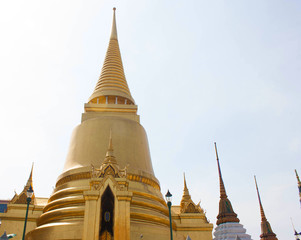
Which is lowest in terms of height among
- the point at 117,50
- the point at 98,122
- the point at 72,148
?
the point at 72,148

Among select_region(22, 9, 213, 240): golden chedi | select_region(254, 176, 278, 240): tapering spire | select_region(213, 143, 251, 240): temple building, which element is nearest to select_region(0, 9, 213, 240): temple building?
select_region(22, 9, 213, 240): golden chedi

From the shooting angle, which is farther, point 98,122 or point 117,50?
point 117,50

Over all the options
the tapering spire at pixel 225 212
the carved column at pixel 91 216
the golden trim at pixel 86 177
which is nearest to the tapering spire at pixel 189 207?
the golden trim at pixel 86 177

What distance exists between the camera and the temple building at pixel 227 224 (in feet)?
57.5

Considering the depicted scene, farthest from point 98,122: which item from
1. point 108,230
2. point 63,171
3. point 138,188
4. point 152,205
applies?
point 108,230

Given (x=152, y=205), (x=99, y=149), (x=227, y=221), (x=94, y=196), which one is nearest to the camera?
(x=94, y=196)

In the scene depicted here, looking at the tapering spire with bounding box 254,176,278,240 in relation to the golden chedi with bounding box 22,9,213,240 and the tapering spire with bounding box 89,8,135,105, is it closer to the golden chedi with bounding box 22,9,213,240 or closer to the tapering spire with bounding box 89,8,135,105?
the golden chedi with bounding box 22,9,213,240

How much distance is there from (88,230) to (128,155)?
19.6ft

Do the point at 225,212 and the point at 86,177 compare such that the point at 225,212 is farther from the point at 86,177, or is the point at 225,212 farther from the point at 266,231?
the point at 86,177

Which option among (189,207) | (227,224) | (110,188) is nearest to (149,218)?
(110,188)

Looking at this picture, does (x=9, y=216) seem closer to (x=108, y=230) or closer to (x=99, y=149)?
(x=99, y=149)

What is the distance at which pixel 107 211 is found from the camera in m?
11.4

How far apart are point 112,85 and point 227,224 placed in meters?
12.8

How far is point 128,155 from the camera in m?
16.0
